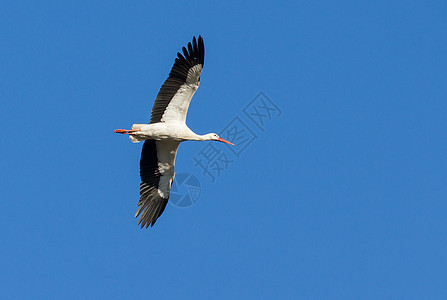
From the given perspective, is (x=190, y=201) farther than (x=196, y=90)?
Yes

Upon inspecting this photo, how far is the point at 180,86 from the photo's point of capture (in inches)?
691

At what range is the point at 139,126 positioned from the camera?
691 inches

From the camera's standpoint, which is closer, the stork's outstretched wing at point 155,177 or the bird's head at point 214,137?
the stork's outstretched wing at point 155,177

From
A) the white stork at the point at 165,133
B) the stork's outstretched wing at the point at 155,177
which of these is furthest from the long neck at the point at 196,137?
the stork's outstretched wing at the point at 155,177

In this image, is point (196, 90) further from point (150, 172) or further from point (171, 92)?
point (150, 172)

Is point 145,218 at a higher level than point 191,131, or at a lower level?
lower

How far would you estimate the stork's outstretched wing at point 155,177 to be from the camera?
1852cm

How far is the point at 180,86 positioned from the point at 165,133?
125cm

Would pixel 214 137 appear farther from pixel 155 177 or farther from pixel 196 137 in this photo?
pixel 155 177

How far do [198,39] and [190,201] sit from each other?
4478mm

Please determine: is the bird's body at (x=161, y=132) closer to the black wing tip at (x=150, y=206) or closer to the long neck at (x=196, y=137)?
the long neck at (x=196, y=137)

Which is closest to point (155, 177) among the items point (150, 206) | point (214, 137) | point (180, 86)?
point (150, 206)

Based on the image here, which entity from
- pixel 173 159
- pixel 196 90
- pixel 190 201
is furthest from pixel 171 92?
pixel 190 201

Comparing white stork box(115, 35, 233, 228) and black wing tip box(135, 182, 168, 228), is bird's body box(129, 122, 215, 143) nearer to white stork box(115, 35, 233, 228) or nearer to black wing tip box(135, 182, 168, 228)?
white stork box(115, 35, 233, 228)
